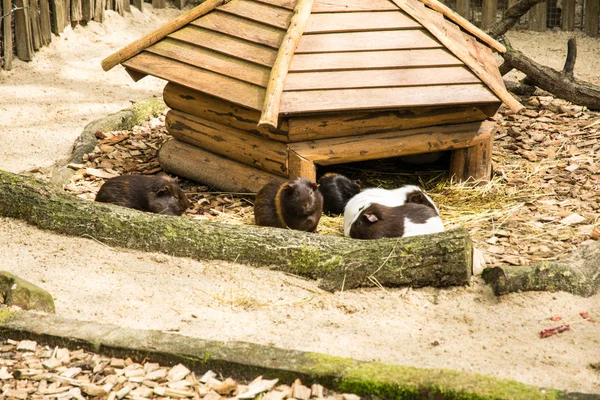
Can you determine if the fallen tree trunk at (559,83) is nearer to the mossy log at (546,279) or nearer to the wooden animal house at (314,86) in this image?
the wooden animal house at (314,86)

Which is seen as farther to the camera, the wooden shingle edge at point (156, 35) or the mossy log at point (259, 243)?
the wooden shingle edge at point (156, 35)

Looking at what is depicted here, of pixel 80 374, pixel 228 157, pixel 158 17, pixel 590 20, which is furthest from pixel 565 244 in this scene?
pixel 158 17

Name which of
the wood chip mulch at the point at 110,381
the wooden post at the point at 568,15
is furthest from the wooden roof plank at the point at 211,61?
the wooden post at the point at 568,15

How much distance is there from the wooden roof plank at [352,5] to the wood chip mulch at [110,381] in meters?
3.84

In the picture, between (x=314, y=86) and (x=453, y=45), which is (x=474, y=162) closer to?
(x=453, y=45)

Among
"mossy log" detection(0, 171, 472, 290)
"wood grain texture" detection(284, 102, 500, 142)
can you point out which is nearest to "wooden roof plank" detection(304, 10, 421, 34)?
"wood grain texture" detection(284, 102, 500, 142)

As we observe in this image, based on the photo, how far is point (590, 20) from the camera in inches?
432

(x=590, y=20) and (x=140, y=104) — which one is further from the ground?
(x=590, y=20)

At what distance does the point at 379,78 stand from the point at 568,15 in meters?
Result: 6.06

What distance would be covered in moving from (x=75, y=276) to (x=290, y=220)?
1802 mm

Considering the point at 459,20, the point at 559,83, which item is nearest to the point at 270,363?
the point at 459,20

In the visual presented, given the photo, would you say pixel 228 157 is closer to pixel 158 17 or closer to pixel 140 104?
pixel 140 104

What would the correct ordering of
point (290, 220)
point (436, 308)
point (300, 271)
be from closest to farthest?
1. point (436, 308)
2. point (300, 271)
3. point (290, 220)

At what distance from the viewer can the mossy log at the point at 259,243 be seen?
4570mm
